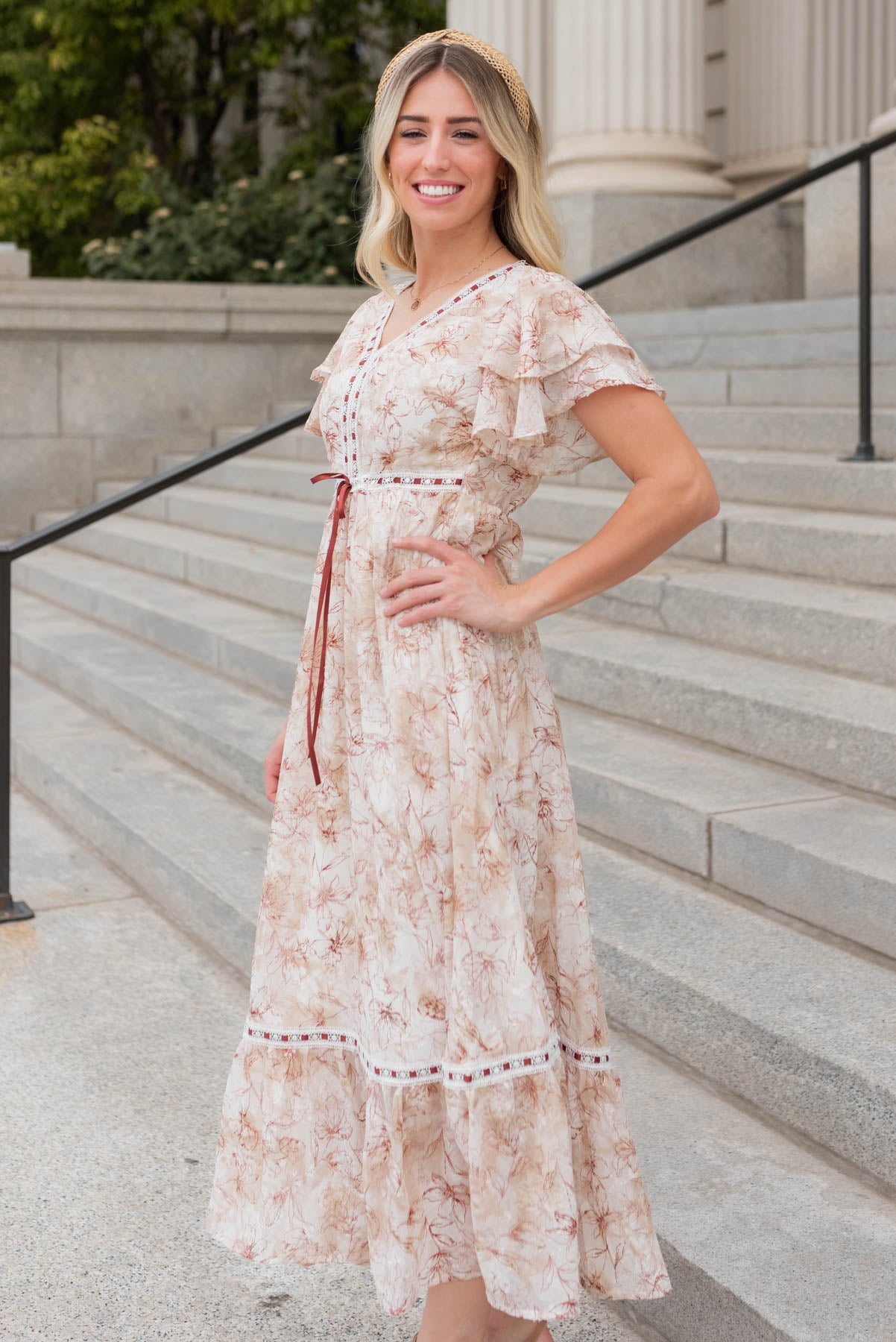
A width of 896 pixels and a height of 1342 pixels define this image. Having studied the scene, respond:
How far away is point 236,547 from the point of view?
8.30 meters

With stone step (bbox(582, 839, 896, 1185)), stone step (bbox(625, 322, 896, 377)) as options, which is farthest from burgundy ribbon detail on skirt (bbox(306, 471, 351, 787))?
stone step (bbox(625, 322, 896, 377))

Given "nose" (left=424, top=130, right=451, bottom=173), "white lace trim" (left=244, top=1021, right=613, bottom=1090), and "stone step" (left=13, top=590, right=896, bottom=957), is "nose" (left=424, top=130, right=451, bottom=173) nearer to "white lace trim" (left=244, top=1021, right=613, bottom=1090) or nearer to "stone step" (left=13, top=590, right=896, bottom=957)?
"white lace trim" (left=244, top=1021, right=613, bottom=1090)

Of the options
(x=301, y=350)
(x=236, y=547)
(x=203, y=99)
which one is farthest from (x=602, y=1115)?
(x=203, y=99)

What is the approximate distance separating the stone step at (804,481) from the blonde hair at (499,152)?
3.31 metres

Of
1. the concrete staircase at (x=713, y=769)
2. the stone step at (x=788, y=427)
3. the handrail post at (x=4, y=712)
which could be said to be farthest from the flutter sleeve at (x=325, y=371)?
the stone step at (x=788, y=427)

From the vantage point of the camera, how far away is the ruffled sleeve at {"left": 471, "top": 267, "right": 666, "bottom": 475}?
211 cm

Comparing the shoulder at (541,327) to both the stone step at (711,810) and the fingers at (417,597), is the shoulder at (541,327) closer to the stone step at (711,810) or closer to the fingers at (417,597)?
the fingers at (417,597)

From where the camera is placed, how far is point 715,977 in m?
3.27

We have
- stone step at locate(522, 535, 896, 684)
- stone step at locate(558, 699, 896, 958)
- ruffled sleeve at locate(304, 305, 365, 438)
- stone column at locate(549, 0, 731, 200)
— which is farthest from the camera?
stone column at locate(549, 0, 731, 200)

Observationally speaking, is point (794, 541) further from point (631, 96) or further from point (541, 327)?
point (631, 96)

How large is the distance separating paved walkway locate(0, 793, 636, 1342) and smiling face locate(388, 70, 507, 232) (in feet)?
6.00

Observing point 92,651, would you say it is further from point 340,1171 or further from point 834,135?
point 834,135

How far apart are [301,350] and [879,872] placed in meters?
8.37

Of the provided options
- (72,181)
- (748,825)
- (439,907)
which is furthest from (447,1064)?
(72,181)
